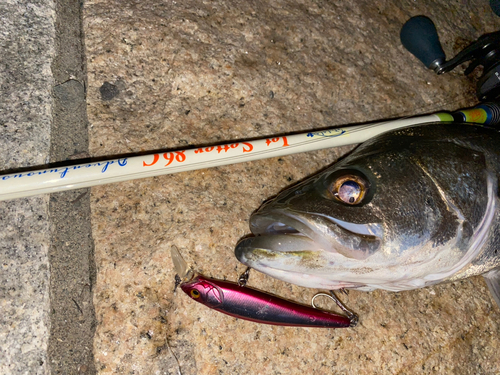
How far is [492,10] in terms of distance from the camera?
8.41ft

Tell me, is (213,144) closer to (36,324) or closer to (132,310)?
(132,310)

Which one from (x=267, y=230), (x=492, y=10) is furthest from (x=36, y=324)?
(x=492, y=10)

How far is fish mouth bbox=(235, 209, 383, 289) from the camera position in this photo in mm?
1270

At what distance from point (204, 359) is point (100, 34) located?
1514 millimetres

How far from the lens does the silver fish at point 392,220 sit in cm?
130

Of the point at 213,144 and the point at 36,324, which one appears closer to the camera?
the point at 36,324

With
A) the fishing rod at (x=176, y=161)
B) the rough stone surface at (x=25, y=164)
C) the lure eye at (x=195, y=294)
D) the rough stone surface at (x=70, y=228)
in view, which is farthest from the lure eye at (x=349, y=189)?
the rough stone surface at (x=25, y=164)

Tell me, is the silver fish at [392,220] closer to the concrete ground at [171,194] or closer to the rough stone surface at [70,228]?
the concrete ground at [171,194]

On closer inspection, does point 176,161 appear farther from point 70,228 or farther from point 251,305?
point 251,305

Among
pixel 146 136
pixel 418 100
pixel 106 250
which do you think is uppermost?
pixel 418 100

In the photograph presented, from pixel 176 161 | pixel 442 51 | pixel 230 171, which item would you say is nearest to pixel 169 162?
pixel 176 161

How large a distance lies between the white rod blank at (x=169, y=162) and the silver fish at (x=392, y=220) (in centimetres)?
21

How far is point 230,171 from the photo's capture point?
1.75 m

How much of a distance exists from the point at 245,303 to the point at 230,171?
0.59m
